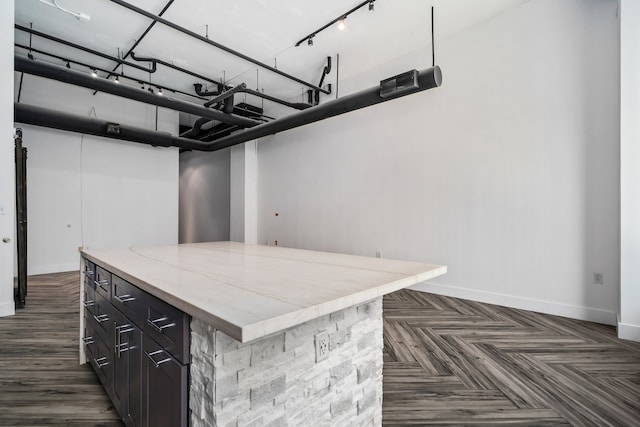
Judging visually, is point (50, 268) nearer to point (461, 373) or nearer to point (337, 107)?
point (337, 107)

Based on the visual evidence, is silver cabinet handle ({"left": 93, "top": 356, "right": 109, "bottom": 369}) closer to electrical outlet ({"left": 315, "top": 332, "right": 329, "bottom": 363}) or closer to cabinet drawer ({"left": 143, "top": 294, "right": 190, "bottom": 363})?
cabinet drawer ({"left": 143, "top": 294, "right": 190, "bottom": 363})

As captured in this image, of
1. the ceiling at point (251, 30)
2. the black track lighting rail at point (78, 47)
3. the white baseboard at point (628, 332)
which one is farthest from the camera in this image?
the black track lighting rail at point (78, 47)

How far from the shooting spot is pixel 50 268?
18.4 feet

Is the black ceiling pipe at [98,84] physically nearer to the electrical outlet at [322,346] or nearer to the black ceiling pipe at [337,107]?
the black ceiling pipe at [337,107]

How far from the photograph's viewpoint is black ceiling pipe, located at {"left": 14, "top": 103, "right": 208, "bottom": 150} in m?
4.43

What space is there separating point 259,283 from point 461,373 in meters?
1.85

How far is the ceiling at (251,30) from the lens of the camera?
3.54m

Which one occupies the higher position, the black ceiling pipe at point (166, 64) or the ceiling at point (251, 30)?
the ceiling at point (251, 30)

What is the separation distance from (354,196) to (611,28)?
360 centimetres

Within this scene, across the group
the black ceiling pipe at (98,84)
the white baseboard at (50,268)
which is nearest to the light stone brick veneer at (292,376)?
the black ceiling pipe at (98,84)

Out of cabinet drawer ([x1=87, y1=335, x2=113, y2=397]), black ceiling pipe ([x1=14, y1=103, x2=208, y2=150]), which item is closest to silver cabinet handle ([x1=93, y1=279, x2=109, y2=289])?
cabinet drawer ([x1=87, y1=335, x2=113, y2=397])

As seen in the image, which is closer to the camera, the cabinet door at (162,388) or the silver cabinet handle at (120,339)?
the cabinet door at (162,388)

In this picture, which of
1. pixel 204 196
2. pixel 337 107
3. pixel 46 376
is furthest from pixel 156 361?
pixel 204 196

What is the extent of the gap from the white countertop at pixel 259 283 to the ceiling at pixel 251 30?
123 inches
